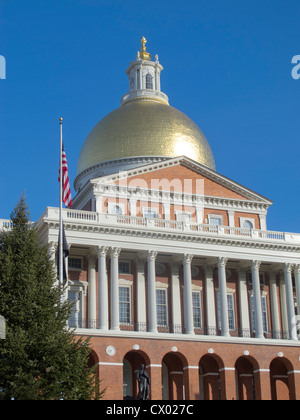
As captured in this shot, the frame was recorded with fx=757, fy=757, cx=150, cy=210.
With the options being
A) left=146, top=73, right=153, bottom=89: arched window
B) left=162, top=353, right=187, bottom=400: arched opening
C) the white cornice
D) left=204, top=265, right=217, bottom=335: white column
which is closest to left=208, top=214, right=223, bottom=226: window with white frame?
the white cornice

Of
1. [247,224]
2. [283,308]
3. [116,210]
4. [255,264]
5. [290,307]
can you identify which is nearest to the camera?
[116,210]

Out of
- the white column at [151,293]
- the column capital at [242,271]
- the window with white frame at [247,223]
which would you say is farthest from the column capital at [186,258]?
the window with white frame at [247,223]

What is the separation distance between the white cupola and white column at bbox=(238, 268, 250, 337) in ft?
67.5

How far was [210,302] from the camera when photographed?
5494 centimetres

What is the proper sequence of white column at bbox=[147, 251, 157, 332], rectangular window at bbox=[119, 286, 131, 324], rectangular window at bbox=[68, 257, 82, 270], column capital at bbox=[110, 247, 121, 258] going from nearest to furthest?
white column at bbox=[147, 251, 157, 332], column capital at bbox=[110, 247, 121, 258], rectangular window at bbox=[119, 286, 131, 324], rectangular window at bbox=[68, 257, 82, 270]

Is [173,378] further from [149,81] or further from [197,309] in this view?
[149,81]

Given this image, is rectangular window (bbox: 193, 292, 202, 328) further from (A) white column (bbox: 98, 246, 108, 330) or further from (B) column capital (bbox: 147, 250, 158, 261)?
(A) white column (bbox: 98, 246, 108, 330)

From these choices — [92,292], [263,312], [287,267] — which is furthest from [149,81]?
[92,292]

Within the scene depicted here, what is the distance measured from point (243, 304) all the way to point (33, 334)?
81.6ft

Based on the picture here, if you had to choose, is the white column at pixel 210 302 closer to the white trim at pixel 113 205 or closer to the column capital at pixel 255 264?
the column capital at pixel 255 264

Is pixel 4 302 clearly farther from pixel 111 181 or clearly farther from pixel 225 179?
pixel 225 179

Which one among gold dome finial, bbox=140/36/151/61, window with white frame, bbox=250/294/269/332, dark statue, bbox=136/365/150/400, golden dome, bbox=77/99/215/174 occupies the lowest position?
dark statue, bbox=136/365/150/400

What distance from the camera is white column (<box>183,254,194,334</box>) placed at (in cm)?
5175
